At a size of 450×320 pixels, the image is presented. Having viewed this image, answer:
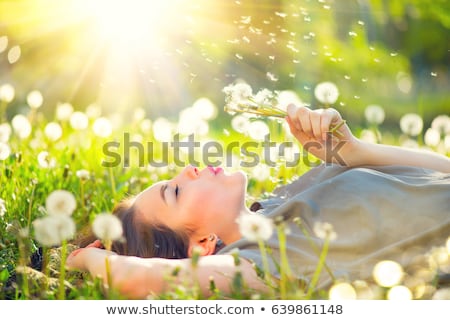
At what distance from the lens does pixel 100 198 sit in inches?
90.5

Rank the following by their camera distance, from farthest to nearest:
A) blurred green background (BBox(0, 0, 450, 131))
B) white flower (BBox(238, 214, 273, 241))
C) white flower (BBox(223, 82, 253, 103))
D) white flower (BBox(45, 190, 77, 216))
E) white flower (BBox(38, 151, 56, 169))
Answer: blurred green background (BBox(0, 0, 450, 131)), white flower (BBox(38, 151, 56, 169)), white flower (BBox(223, 82, 253, 103)), white flower (BBox(45, 190, 77, 216)), white flower (BBox(238, 214, 273, 241))

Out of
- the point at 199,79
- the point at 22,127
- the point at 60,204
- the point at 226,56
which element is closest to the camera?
the point at 60,204

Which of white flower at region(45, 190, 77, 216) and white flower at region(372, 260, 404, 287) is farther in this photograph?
white flower at region(372, 260, 404, 287)

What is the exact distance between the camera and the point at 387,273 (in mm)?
1561

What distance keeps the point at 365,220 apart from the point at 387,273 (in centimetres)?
16

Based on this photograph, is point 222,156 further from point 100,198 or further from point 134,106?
point 134,106

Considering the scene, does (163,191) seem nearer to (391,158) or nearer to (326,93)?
(391,158)

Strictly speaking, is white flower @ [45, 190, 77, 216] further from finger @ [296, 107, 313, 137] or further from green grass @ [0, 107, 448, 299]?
finger @ [296, 107, 313, 137]

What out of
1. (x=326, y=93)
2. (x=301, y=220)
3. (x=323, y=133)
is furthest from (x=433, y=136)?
Result: (x=301, y=220)

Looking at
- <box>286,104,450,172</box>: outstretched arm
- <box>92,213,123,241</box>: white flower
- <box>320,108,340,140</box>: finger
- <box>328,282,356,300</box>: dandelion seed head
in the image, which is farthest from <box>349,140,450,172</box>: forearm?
<box>92,213,123,241</box>: white flower

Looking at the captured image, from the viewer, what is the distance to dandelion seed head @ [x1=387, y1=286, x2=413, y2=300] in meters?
1.50

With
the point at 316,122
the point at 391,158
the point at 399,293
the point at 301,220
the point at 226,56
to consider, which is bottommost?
the point at 399,293

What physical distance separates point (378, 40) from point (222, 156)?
200 centimetres

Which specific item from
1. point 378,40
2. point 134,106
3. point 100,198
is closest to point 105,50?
point 134,106
